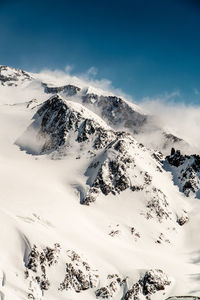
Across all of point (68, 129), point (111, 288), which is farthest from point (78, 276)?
point (68, 129)

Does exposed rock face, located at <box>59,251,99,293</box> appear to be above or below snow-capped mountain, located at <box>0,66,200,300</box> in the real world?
below

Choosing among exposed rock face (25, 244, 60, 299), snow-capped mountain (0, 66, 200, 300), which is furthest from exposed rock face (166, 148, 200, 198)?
exposed rock face (25, 244, 60, 299)

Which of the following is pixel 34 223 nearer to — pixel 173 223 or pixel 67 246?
pixel 67 246

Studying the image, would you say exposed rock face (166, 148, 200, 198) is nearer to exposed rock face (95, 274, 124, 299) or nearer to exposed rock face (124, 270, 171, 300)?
exposed rock face (124, 270, 171, 300)

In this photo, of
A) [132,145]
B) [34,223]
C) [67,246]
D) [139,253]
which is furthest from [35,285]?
[132,145]

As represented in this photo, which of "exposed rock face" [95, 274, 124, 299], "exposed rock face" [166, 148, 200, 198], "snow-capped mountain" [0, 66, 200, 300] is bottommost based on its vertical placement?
"exposed rock face" [95, 274, 124, 299]

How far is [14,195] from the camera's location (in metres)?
108

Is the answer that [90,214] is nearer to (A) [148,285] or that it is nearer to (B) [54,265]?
(B) [54,265]

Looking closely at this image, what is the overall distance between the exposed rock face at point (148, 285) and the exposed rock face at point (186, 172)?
7753 centimetres

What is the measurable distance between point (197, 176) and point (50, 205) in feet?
266

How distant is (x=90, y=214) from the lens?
117625 mm

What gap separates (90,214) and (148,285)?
145 feet

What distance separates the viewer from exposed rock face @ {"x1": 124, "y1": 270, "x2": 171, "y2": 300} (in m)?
75.3

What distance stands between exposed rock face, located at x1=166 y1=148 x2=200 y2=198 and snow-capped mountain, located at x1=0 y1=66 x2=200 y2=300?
0.49 metres
